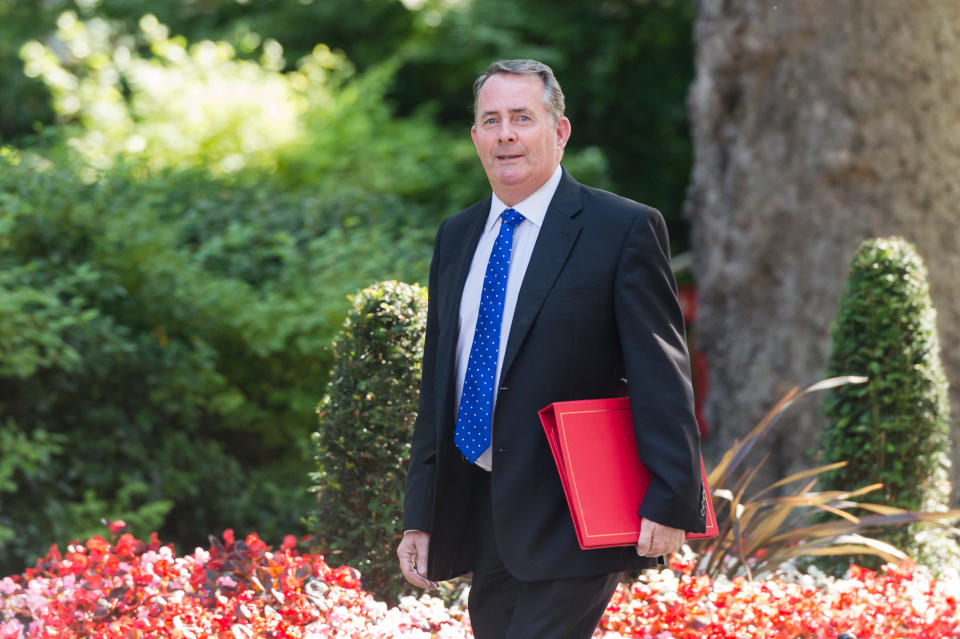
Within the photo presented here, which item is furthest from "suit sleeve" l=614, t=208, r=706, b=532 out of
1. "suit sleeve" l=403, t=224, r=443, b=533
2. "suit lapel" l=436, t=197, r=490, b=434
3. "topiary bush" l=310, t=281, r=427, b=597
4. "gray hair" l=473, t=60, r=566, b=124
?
"topiary bush" l=310, t=281, r=427, b=597

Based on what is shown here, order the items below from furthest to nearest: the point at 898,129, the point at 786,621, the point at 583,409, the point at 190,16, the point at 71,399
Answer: the point at 190,16 → the point at 898,129 → the point at 71,399 → the point at 786,621 → the point at 583,409

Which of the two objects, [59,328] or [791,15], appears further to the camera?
[791,15]

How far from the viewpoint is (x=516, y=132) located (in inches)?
109

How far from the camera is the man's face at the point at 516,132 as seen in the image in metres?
2.78

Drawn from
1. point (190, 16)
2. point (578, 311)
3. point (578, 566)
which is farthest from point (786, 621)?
point (190, 16)

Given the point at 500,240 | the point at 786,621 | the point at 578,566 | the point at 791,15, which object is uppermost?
the point at 791,15

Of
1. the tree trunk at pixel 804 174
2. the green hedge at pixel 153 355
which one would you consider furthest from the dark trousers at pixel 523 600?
the tree trunk at pixel 804 174

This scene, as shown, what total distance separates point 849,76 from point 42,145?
5.76 m

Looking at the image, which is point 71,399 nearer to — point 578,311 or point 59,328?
point 59,328

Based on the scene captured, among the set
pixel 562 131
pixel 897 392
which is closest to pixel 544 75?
pixel 562 131

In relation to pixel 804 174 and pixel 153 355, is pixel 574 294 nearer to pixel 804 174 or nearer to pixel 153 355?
pixel 153 355

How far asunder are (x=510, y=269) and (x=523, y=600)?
81 centimetres

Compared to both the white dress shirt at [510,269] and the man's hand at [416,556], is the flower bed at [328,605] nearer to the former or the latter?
the man's hand at [416,556]

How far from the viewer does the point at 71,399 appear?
6.39 metres
